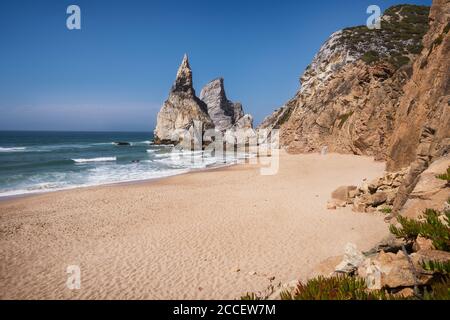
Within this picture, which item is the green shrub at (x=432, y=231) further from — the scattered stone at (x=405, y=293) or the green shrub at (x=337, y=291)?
the green shrub at (x=337, y=291)

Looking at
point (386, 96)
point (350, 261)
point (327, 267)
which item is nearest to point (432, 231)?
point (350, 261)

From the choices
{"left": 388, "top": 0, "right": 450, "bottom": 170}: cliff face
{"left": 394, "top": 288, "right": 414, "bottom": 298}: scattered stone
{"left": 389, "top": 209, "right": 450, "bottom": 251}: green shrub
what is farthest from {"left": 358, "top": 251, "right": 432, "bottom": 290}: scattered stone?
{"left": 388, "top": 0, "right": 450, "bottom": 170}: cliff face

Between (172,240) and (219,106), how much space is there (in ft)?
361

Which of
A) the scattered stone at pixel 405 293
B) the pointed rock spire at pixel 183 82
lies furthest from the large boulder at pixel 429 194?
the pointed rock spire at pixel 183 82

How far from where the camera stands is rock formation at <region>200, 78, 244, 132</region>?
116750 mm

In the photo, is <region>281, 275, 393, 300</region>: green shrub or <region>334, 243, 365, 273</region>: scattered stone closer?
<region>281, 275, 393, 300</region>: green shrub

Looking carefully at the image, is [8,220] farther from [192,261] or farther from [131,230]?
[192,261]

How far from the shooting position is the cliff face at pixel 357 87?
33344 millimetres

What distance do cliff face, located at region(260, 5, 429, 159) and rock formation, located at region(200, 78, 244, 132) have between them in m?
50.0

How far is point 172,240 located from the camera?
1130 centimetres

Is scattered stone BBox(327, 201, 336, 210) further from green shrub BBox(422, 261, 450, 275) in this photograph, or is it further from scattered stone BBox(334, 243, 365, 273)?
green shrub BBox(422, 261, 450, 275)

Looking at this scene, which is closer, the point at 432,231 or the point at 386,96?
the point at 432,231

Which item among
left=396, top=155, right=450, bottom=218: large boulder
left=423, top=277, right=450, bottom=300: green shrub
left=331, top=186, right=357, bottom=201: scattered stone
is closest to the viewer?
left=423, top=277, right=450, bottom=300: green shrub

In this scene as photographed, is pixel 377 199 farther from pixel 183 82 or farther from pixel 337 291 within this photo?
pixel 183 82
